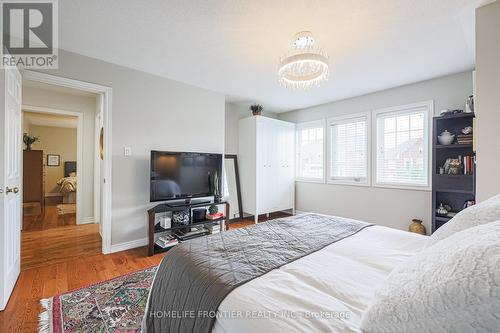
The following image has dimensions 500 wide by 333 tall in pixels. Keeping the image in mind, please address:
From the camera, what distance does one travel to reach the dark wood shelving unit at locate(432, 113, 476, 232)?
285 cm

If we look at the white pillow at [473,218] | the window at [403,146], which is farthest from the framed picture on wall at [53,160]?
the white pillow at [473,218]

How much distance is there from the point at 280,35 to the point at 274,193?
305cm

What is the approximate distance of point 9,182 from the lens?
192 cm

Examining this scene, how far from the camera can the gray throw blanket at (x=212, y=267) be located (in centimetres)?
96

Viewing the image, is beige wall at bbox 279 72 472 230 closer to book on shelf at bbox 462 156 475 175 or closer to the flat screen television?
book on shelf at bbox 462 156 475 175

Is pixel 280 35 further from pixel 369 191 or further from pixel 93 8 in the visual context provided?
pixel 369 191

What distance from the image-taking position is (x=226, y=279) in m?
0.98

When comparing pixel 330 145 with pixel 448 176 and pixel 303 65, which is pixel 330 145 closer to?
pixel 448 176

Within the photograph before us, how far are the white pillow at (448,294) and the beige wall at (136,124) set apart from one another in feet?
10.0

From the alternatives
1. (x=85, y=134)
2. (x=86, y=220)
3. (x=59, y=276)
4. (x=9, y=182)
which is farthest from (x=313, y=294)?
(x=85, y=134)

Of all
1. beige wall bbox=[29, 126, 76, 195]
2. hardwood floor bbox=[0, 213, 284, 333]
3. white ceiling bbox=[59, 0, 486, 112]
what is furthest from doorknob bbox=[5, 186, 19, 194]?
beige wall bbox=[29, 126, 76, 195]

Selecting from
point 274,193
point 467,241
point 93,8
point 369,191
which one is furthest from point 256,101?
point 467,241

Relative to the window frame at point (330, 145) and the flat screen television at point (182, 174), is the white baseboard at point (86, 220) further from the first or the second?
the window frame at point (330, 145)

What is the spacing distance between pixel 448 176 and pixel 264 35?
9.39ft
